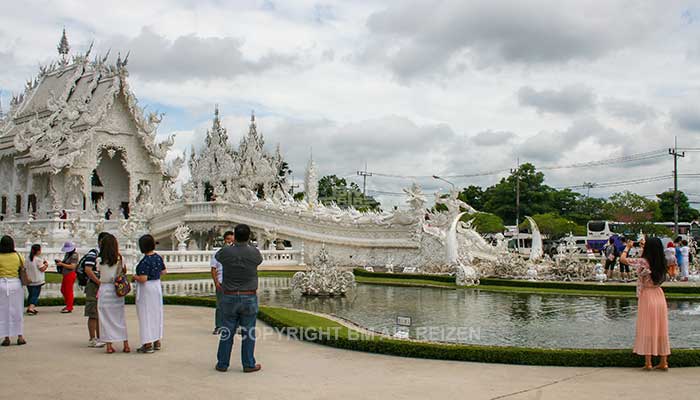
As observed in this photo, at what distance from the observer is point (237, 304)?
6.88m

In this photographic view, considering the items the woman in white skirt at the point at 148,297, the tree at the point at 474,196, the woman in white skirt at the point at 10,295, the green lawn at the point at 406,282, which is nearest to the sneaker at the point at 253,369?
the woman in white skirt at the point at 148,297

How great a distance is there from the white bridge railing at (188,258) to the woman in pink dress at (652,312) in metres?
13.5

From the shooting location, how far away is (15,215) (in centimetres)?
3522

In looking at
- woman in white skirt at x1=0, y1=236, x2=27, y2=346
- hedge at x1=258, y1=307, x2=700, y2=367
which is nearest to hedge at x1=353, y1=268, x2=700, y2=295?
hedge at x1=258, y1=307, x2=700, y2=367

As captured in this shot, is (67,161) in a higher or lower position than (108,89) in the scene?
lower

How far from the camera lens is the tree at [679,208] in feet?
211

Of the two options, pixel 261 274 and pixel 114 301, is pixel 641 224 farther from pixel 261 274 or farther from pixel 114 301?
pixel 114 301

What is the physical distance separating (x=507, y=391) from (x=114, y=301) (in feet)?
15.6

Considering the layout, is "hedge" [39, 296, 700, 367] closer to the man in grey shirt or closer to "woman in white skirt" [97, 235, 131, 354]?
the man in grey shirt

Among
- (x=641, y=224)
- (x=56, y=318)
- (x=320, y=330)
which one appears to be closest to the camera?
(x=320, y=330)

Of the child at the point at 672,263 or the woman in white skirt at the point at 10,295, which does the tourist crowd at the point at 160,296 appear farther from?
the child at the point at 672,263

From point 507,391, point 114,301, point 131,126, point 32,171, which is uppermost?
point 131,126

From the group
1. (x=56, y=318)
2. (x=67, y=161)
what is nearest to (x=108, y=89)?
(x=67, y=161)

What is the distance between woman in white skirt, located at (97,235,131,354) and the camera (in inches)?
304
